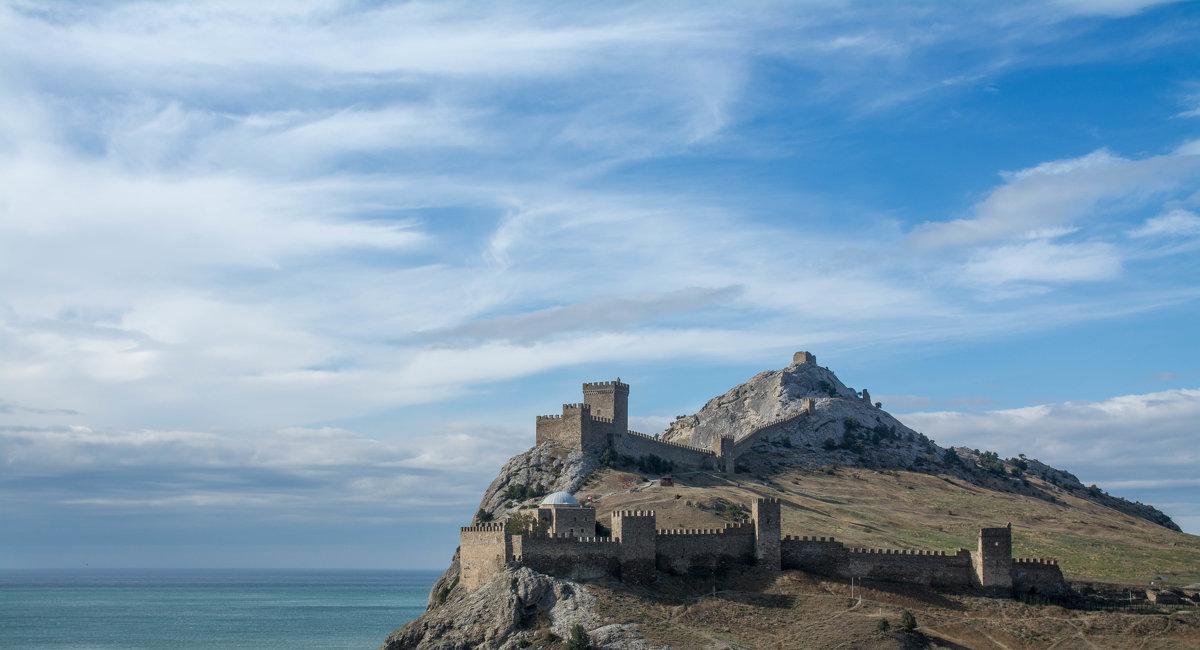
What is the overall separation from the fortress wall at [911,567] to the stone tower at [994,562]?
93 centimetres

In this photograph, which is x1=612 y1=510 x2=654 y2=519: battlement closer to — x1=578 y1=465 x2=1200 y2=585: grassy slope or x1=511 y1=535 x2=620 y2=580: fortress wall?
x1=511 y1=535 x2=620 y2=580: fortress wall

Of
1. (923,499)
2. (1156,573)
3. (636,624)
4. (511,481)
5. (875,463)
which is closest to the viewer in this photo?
(636,624)

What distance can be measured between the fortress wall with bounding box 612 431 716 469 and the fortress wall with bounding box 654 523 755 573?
→ 33.1m

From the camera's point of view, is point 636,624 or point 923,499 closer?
point 636,624

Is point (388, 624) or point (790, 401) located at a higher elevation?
point (790, 401)

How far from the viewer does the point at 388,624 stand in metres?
131

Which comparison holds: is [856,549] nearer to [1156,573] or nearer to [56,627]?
[1156,573]

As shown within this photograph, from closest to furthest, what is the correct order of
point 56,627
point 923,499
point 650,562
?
point 650,562, point 923,499, point 56,627

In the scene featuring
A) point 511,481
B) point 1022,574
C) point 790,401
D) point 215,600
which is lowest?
point 215,600

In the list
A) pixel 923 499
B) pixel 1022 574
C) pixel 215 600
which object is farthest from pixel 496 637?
pixel 215 600

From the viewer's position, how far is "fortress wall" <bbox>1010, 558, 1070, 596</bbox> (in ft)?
214

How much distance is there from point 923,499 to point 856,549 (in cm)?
4807

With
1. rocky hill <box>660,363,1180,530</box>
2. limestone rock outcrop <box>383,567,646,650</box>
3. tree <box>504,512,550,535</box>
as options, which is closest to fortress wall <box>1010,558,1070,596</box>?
limestone rock outcrop <box>383,567,646,650</box>

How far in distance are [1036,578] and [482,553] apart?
107ft
